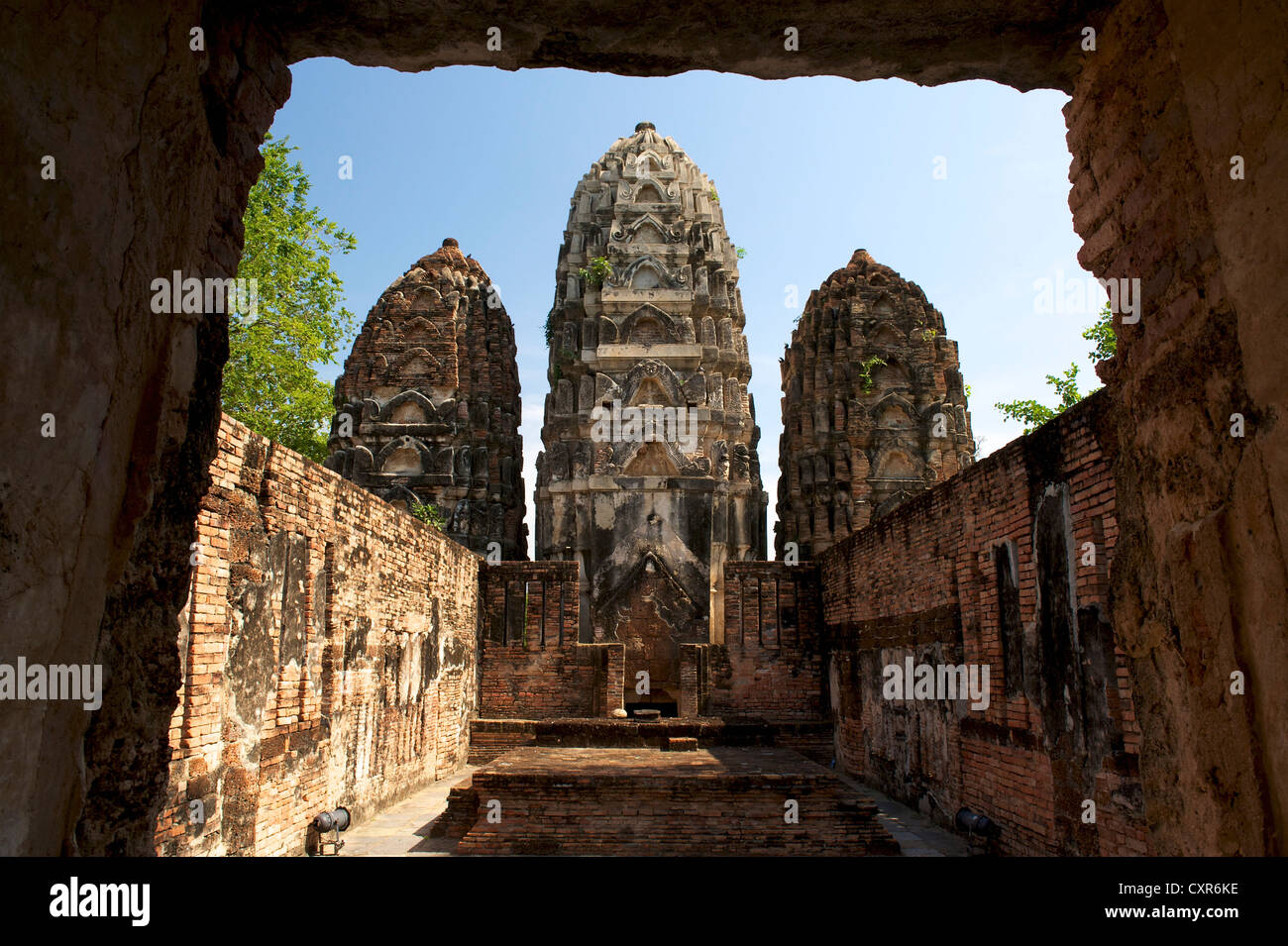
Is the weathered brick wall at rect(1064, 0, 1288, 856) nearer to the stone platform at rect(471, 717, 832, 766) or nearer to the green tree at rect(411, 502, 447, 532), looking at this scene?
the stone platform at rect(471, 717, 832, 766)

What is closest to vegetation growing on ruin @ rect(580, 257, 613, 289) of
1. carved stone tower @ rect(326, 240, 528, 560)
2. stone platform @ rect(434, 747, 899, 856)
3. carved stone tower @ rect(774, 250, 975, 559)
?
carved stone tower @ rect(326, 240, 528, 560)

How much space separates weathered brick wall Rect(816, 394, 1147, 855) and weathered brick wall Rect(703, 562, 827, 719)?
10.5 ft

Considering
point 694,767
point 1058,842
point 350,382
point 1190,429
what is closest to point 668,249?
point 350,382

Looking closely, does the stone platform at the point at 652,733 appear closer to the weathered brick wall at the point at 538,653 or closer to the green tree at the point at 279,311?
the weathered brick wall at the point at 538,653

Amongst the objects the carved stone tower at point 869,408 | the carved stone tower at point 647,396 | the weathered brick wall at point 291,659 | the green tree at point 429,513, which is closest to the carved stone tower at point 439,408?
the green tree at point 429,513

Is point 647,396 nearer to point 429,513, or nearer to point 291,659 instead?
point 429,513

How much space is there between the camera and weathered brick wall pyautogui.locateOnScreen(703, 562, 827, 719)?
15.4m

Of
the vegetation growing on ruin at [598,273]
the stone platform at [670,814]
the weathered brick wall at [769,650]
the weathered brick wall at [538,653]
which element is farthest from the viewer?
the vegetation growing on ruin at [598,273]

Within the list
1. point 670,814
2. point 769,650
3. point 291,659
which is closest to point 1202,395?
point 670,814

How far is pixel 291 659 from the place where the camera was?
800cm

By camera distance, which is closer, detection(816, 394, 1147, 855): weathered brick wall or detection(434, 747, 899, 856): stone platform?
detection(816, 394, 1147, 855): weathered brick wall

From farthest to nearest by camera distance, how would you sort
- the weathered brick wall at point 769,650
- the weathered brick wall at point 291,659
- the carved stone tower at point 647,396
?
the carved stone tower at point 647,396, the weathered brick wall at point 769,650, the weathered brick wall at point 291,659

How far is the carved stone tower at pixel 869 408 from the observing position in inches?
1139

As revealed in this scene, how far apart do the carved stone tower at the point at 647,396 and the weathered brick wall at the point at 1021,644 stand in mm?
9595
